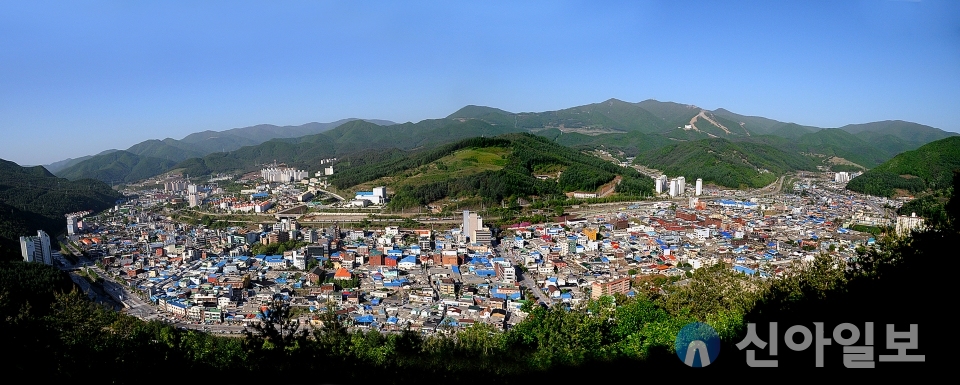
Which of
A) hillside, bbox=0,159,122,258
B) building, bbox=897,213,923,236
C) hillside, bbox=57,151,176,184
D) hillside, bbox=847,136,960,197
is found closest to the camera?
building, bbox=897,213,923,236

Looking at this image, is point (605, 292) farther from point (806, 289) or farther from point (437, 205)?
point (437, 205)

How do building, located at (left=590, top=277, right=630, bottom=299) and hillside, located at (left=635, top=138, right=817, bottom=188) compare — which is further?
hillside, located at (left=635, top=138, right=817, bottom=188)

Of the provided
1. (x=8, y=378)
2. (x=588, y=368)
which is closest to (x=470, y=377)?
(x=588, y=368)

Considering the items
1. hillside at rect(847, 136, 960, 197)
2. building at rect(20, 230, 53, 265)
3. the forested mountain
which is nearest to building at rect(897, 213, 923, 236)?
hillside at rect(847, 136, 960, 197)

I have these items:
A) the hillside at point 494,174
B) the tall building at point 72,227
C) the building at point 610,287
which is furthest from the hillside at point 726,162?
the tall building at point 72,227

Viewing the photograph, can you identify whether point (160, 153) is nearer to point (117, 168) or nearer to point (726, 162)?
point (117, 168)

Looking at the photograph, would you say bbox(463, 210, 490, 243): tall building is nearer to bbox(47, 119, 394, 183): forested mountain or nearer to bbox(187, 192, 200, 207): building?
bbox(187, 192, 200, 207): building

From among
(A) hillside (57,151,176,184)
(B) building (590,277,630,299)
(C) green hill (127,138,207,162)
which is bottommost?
(B) building (590,277,630,299)
